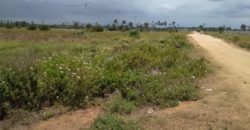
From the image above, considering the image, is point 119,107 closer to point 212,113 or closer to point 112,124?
point 112,124

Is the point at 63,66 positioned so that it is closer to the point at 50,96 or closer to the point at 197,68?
the point at 50,96

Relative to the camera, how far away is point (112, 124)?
7.29 m

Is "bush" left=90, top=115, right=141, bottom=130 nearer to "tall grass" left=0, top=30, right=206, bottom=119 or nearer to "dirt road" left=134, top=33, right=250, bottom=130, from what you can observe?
"dirt road" left=134, top=33, right=250, bottom=130

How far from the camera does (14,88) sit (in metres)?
8.58

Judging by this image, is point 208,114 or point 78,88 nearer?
point 208,114

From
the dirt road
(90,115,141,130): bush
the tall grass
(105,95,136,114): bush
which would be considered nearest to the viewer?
(90,115,141,130): bush

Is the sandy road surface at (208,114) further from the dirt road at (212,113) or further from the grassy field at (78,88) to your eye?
the grassy field at (78,88)

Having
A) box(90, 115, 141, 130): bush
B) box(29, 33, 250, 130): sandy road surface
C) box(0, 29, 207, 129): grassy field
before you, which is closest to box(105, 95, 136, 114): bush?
box(0, 29, 207, 129): grassy field

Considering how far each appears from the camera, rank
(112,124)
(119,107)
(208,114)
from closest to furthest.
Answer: (112,124), (208,114), (119,107)

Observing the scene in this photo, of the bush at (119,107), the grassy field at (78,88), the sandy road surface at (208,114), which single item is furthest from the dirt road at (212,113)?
the grassy field at (78,88)

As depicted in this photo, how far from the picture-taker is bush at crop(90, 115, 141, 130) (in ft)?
23.7

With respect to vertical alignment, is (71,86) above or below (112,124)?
above

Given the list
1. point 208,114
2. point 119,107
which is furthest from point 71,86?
point 208,114

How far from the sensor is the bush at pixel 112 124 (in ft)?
23.7
